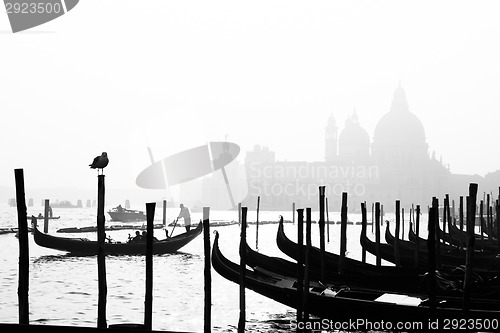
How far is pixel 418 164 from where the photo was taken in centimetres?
10594

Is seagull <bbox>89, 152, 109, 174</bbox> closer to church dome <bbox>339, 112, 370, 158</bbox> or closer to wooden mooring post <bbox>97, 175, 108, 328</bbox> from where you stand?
wooden mooring post <bbox>97, 175, 108, 328</bbox>

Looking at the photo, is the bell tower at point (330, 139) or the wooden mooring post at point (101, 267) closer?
the wooden mooring post at point (101, 267)

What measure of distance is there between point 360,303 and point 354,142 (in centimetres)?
10311

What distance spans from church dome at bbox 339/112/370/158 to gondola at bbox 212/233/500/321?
325 feet

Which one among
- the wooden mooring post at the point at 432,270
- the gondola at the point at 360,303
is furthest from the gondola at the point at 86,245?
the wooden mooring post at the point at 432,270

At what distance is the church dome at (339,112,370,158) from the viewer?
110 meters

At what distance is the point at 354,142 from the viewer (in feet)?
A: 364

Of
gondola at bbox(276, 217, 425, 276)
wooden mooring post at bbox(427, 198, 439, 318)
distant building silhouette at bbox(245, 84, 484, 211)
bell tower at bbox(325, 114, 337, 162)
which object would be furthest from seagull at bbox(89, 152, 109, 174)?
bell tower at bbox(325, 114, 337, 162)

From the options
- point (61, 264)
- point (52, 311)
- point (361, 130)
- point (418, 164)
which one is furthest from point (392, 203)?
point (52, 311)

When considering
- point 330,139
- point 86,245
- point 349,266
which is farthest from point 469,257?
point 330,139

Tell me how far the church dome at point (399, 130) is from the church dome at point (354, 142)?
2.40 metres

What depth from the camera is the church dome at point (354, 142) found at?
110 metres

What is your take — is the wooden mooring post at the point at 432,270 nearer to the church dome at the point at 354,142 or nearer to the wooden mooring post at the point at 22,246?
the wooden mooring post at the point at 22,246

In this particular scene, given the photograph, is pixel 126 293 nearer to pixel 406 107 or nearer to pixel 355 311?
pixel 355 311
